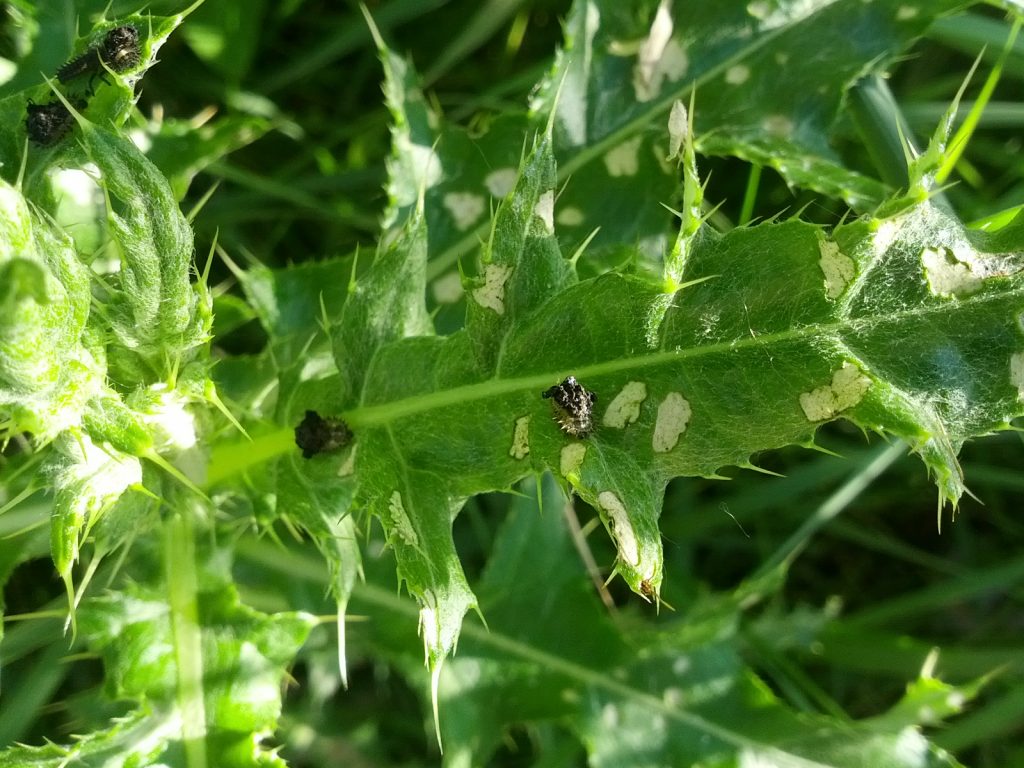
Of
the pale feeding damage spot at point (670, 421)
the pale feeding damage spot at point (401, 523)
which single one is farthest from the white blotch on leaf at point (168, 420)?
the pale feeding damage spot at point (670, 421)

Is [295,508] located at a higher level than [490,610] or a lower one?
higher

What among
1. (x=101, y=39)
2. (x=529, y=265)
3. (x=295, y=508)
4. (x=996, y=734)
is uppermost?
(x=101, y=39)

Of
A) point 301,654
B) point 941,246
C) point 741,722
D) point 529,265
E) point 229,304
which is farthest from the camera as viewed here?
point 301,654

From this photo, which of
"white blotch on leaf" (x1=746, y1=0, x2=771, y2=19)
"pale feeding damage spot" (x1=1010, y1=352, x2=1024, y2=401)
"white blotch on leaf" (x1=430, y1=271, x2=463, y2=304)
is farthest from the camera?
"white blotch on leaf" (x1=430, y1=271, x2=463, y2=304)

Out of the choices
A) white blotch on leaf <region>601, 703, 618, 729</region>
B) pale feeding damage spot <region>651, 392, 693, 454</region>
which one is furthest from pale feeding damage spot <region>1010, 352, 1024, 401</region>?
white blotch on leaf <region>601, 703, 618, 729</region>

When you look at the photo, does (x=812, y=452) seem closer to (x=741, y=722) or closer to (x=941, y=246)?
(x=741, y=722)

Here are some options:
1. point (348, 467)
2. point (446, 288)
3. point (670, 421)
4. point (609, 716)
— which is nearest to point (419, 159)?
point (446, 288)

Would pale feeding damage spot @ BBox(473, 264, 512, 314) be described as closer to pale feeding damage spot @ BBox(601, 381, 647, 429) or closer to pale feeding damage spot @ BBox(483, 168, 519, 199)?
pale feeding damage spot @ BBox(601, 381, 647, 429)

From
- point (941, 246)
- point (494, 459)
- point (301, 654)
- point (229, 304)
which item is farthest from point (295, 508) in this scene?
point (941, 246)

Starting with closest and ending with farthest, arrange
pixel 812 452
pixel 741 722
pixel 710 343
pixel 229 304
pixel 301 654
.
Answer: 1. pixel 710 343
2. pixel 229 304
3. pixel 741 722
4. pixel 301 654
5. pixel 812 452
